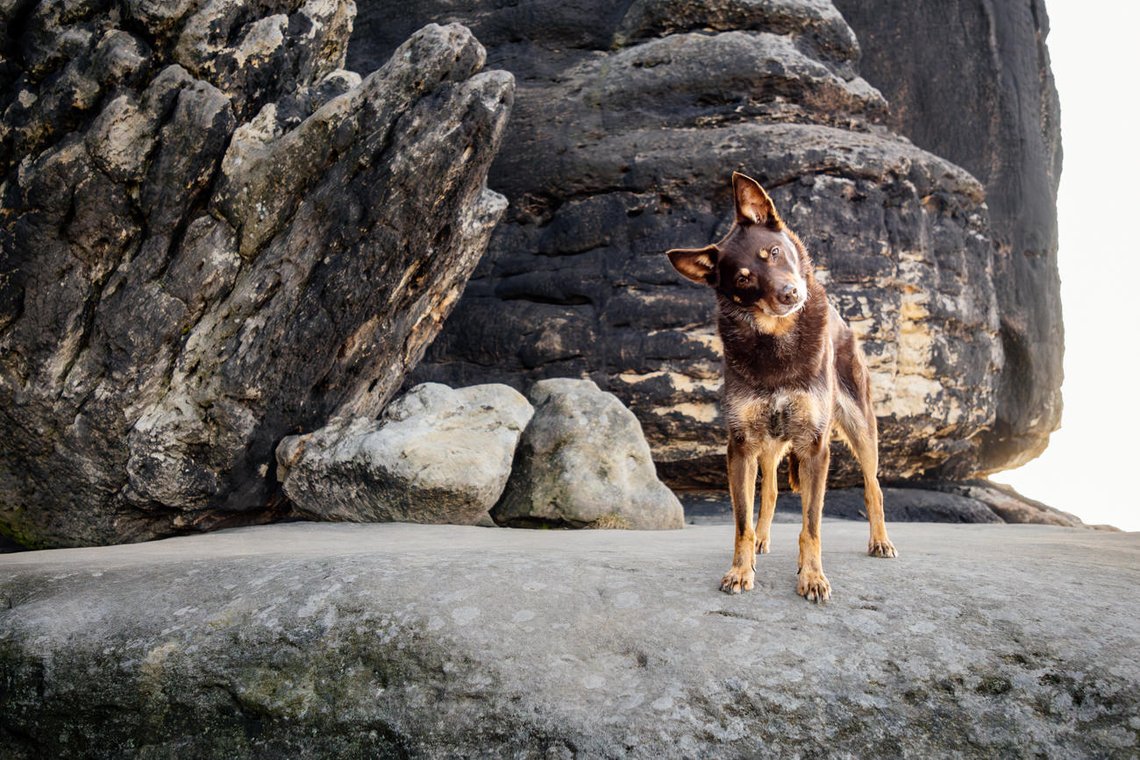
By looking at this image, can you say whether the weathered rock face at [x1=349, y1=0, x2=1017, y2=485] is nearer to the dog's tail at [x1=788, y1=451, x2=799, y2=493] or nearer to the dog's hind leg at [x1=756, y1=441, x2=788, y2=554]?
the dog's hind leg at [x1=756, y1=441, x2=788, y2=554]

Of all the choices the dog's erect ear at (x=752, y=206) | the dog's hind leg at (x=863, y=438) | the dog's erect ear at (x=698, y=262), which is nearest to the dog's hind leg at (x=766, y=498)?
the dog's hind leg at (x=863, y=438)

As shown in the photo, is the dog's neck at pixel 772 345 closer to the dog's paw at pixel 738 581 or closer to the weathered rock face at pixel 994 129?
the dog's paw at pixel 738 581

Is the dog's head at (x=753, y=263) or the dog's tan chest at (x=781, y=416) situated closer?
the dog's head at (x=753, y=263)

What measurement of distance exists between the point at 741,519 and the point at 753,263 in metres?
1.31

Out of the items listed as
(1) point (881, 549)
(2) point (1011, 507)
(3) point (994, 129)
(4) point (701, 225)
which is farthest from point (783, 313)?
(3) point (994, 129)

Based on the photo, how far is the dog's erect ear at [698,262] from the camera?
4.88 m

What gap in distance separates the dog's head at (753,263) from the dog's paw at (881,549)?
4.98ft

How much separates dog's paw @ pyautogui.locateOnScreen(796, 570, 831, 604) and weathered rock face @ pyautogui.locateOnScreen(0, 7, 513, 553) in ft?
19.1

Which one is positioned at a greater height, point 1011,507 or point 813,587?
point 1011,507

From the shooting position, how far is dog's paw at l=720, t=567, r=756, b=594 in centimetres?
454

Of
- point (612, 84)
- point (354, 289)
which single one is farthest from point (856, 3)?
point (354, 289)

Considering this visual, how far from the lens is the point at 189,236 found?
339 inches

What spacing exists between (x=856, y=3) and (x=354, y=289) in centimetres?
1165

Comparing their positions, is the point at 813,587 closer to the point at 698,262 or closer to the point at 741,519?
the point at 741,519
